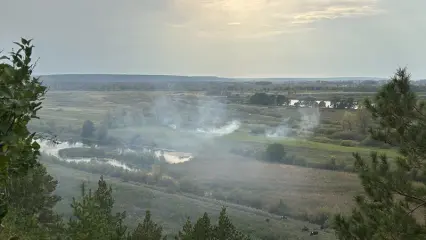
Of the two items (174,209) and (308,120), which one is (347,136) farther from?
(174,209)

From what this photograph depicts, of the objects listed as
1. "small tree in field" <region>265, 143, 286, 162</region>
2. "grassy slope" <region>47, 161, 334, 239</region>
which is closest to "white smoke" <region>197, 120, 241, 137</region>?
"small tree in field" <region>265, 143, 286, 162</region>

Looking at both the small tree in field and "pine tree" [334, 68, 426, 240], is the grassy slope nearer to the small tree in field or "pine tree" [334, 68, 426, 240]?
"pine tree" [334, 68, 426, 240]

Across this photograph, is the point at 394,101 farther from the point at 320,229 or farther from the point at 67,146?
the point at 67,146

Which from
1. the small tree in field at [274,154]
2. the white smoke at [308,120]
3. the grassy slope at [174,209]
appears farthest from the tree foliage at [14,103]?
the white smoke at [308,120]

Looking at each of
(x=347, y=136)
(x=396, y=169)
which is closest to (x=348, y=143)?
(x=347, y=136)

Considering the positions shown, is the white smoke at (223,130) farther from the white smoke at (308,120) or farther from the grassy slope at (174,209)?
the grassy slope at (174,209)

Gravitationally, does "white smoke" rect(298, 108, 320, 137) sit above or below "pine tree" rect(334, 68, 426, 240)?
below

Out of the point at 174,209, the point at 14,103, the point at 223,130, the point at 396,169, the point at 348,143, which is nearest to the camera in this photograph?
the point at 14,103
